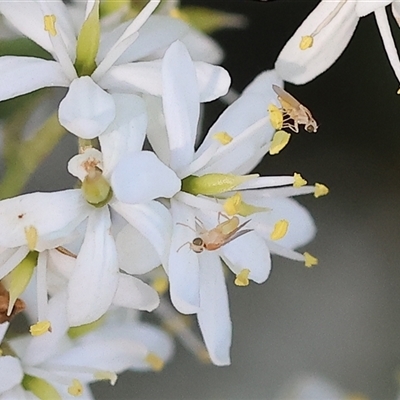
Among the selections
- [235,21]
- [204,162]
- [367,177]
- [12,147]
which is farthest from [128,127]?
[367,177]

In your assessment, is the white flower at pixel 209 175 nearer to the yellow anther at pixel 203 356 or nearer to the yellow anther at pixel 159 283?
the yellow anther at pixel 159 283

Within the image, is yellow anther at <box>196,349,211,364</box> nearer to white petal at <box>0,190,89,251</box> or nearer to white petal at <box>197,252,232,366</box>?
white petal at <box>197,252,232,366</box>

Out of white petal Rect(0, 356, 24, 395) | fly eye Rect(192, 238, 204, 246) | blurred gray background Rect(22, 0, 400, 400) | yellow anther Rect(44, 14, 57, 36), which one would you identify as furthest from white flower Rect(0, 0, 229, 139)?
blurred gray background Rect(22, 0, 400, 400)

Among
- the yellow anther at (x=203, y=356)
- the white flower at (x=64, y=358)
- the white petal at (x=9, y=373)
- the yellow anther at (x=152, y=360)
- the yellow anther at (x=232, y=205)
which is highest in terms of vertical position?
the yellow anther at (x=232, y=205)

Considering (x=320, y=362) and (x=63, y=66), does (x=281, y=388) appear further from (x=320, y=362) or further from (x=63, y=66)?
(x=63, y=66)

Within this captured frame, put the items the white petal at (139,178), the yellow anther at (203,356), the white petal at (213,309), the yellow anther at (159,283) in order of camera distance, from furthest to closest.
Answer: the yellow anther at (203,356) < the yellow anther at (159,283) < the white petal at (213,309) < the white petal at (139,178)

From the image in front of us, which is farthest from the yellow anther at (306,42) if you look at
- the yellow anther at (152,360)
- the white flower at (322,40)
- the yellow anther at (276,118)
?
the yellow anther at (152,360)

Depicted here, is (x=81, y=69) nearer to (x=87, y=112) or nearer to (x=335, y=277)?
(x=87, y=112)
